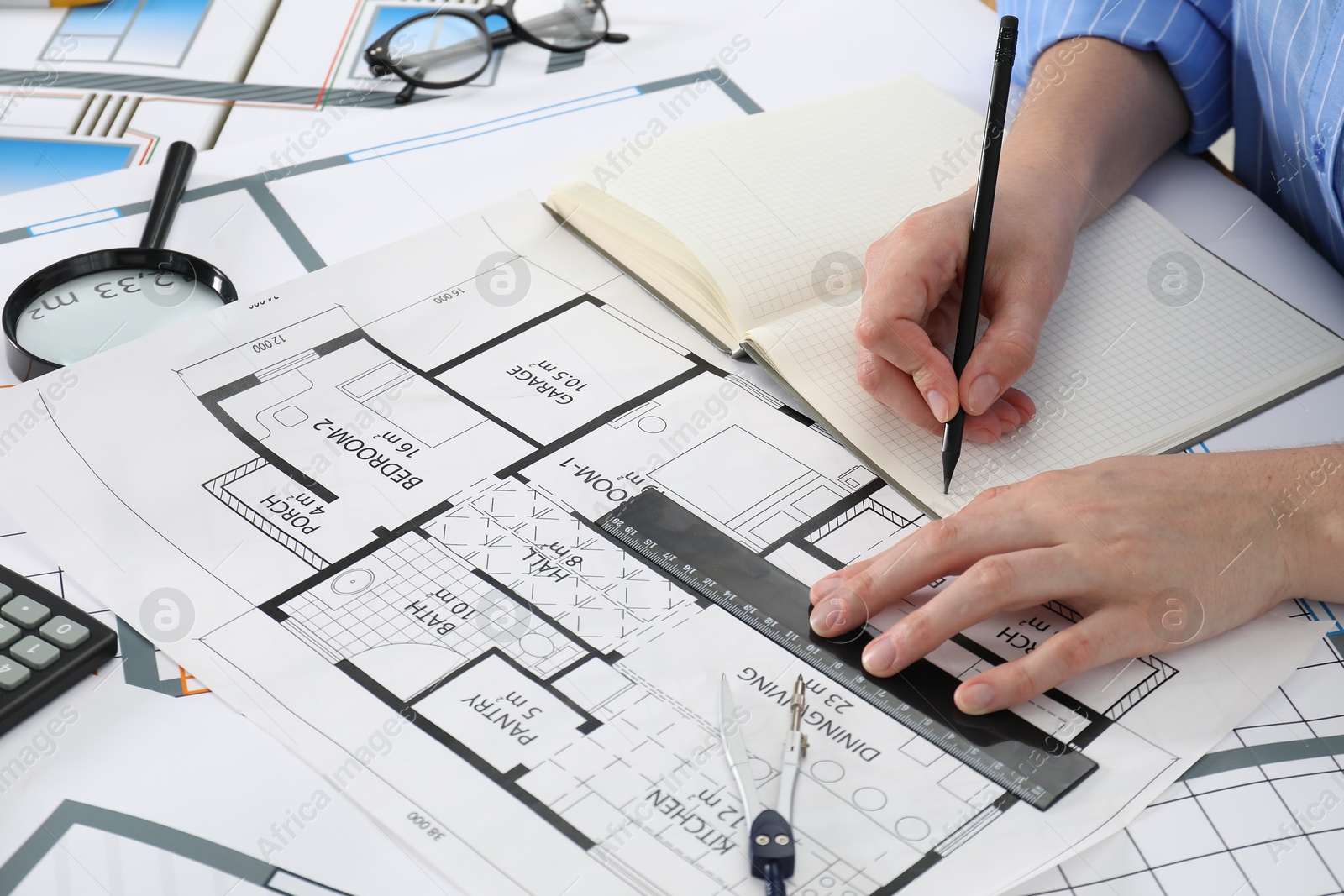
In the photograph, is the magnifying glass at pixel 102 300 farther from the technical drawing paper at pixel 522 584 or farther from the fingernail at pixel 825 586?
the fingernail at pixel 825 586

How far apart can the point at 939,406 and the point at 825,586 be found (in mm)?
185

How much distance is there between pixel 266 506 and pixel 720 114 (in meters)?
0.65

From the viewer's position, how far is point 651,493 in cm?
72

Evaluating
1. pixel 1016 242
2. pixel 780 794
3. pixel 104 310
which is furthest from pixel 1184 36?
pixel 104 310

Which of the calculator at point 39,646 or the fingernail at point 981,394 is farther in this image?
the fingernail at point 981,394

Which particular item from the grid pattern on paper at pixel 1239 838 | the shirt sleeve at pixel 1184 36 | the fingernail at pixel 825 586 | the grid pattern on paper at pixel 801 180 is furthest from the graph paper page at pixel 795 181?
the grid pattern on paper at pixel 1239 838

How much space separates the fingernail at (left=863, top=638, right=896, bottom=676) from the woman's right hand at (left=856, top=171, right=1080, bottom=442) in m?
0.21

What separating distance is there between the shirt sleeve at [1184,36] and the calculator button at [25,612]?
0.98 meters

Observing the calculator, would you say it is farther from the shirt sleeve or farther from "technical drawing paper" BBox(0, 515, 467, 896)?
the shirt sleeve

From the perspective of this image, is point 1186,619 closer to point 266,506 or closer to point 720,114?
point 266,506

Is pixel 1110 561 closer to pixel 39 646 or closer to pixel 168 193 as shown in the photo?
pixel 39 646

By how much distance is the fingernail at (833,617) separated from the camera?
0.62 m

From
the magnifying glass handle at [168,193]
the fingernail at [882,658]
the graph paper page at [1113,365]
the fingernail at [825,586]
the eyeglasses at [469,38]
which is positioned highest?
the eyeglasses at [469,38]

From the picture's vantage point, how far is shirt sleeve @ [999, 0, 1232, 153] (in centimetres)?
103
